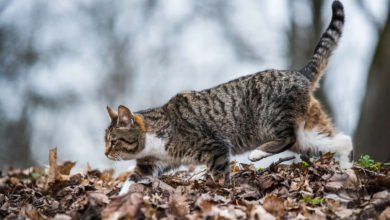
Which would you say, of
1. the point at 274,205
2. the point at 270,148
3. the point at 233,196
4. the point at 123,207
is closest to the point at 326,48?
the point at 270,148

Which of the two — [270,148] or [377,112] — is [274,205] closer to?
[270,148]

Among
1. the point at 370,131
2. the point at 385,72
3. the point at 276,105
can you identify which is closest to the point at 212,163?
the point at 276,105

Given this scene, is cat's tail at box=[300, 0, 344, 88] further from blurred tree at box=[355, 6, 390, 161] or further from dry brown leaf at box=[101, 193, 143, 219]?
dry brown leaf at box=[101, 193, 143, 219]

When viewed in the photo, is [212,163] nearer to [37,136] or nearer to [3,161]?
[3,161]

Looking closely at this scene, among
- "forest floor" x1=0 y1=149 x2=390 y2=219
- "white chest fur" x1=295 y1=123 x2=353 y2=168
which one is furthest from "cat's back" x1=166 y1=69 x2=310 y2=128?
"forest floor" x1=0 y1=149 x2=390 y2=219

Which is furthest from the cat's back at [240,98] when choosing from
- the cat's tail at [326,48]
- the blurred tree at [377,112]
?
the blurred tree at [377,112]

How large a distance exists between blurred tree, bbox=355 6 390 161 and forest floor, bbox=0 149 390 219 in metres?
2.80

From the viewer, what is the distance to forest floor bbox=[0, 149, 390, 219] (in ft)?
15.1

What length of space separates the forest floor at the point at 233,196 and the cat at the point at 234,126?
37 cm

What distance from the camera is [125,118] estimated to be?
6805mm

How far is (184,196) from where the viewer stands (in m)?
5.07

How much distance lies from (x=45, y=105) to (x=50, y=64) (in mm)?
1594

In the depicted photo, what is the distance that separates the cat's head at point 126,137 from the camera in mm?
6785

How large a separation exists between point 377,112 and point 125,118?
4.72 meters
